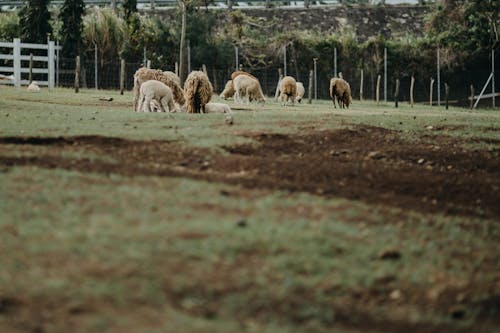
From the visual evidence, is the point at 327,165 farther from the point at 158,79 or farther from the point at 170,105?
the point at 158,79

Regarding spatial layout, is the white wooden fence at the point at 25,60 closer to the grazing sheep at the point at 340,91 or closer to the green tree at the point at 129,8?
the green tree at the point at 129,8

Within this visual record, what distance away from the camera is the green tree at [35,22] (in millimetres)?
37125

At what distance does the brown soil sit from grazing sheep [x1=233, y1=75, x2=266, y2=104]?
44.6ft

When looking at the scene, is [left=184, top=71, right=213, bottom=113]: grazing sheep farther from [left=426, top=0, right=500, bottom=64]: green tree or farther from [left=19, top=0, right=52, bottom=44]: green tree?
[left=426, top=0, right=500, bottom=64]: green tree

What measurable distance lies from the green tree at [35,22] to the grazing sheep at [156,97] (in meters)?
19.7

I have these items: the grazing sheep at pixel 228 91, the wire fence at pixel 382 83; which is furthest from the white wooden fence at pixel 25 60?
the grazing sheep at pixel 228 91

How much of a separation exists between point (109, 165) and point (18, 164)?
3.40 feet

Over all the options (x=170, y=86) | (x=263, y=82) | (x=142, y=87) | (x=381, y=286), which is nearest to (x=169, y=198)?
(x=381, y=286)

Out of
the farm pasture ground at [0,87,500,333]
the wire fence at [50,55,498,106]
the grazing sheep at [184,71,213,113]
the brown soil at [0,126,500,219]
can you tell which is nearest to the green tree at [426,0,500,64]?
the wire fence at [50,55,498,106]

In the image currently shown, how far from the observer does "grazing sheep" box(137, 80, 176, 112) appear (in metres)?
18.8

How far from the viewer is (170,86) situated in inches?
820

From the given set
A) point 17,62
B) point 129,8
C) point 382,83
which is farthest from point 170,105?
point 382,83

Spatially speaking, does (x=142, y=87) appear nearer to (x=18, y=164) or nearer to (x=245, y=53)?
(x=18, y=164)

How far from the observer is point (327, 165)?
11.1 meters
